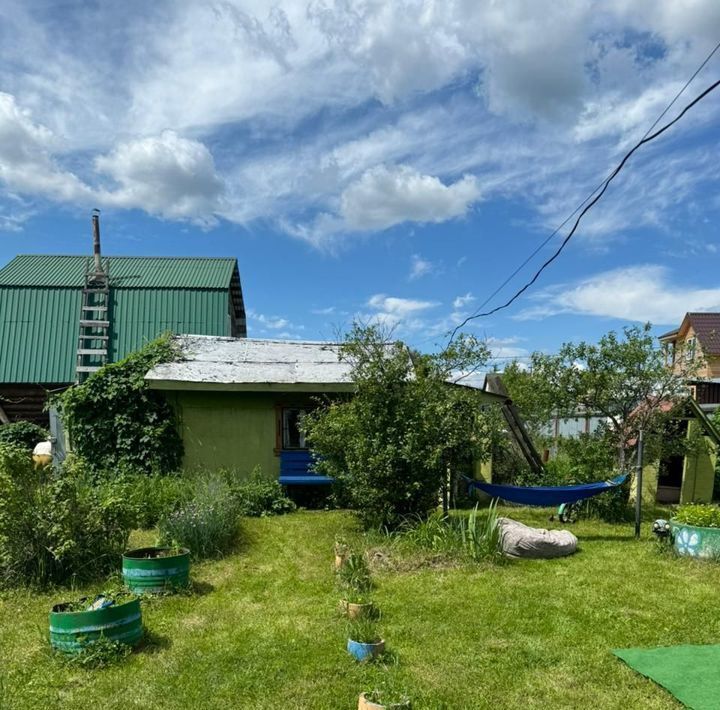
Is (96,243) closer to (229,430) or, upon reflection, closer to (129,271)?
(129,271)

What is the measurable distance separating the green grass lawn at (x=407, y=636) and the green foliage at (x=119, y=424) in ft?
12.5

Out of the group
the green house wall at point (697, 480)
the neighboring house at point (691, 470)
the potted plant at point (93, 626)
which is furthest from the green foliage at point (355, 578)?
the green house wall at point (697, 480)

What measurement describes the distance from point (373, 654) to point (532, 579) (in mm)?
2421

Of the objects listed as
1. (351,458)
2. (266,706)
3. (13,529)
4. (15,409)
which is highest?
(15,409)

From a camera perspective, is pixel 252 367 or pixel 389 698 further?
pixel 252 367

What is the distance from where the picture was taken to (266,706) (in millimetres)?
3398

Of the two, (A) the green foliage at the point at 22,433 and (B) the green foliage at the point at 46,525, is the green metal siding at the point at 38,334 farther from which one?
(B) the green foliage at the point at 46,525

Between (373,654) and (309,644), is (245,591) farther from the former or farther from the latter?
(373,654)

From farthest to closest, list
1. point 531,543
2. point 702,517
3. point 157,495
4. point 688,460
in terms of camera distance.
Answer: point 688,460
point 157,495
point 702,517
point 531,543

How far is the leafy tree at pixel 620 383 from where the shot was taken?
31.0ft

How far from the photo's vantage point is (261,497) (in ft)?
30.5

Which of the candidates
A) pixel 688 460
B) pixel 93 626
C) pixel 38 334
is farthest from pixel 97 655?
pixel 38 334

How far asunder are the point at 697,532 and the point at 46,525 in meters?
6.50

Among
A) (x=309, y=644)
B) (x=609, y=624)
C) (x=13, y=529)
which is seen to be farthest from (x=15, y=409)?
(x=609, y=624)
